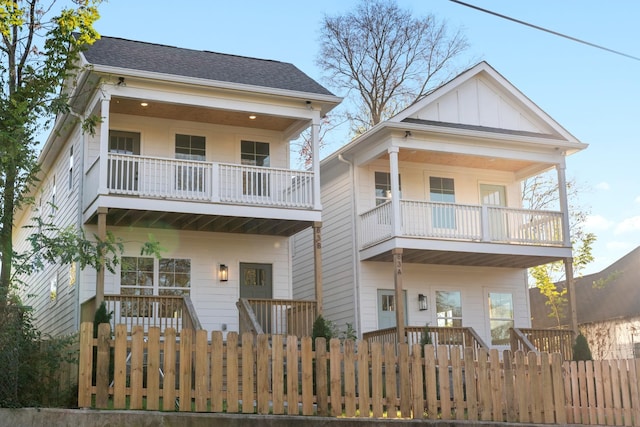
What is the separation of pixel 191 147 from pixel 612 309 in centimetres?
1842

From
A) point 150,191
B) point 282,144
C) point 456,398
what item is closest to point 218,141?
→ point 282,144

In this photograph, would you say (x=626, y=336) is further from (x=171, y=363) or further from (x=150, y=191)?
(x=171, y=363)

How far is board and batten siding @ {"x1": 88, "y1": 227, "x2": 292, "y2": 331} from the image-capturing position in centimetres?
2045

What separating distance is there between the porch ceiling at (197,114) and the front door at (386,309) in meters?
5.28

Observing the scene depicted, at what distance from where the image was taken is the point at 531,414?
43.3ft

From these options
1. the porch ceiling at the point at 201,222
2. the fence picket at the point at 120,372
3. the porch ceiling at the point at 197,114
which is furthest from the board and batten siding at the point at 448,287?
the fence picket at the point at 120,372

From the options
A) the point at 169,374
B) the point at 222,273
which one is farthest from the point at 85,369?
the point at 222,273

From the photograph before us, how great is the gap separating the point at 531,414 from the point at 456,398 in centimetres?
142

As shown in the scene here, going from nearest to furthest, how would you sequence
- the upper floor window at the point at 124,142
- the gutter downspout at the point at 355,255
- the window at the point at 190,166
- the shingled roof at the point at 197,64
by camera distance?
the window at the point at 190,166 < the shingled roof at the point at 197,64 < the upper floor window at the point at 124,142 < the gutter downspout at the point at 355,255

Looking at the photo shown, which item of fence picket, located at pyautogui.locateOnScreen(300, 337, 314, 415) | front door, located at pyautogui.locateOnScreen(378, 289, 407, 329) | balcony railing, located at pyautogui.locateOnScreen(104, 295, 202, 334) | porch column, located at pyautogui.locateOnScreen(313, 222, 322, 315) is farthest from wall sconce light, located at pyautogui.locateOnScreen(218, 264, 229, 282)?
fence picket, located at pyautogui.locateOnScreen(300, 337, 314, 415)

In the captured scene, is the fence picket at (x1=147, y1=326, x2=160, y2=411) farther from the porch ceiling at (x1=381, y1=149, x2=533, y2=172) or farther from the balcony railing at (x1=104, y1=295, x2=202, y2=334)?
the porch ceiling at (x1=381, y1=149, x2=533, y2=172)

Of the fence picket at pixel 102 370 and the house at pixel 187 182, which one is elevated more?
the house at pixel 187 182

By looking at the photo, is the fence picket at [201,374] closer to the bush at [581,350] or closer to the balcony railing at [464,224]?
the balcony railing at [464,224]

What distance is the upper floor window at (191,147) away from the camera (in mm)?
21188
